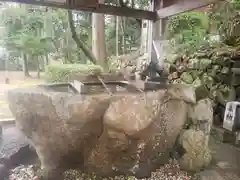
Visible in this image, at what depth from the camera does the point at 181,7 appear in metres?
2.98

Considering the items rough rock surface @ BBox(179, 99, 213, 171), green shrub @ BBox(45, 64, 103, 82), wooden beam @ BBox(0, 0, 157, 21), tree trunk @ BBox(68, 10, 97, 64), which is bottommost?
rough rock surface @ BBox(179, 99, 213, 171)

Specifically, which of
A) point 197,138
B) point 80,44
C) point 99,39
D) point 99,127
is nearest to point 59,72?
point 80,44

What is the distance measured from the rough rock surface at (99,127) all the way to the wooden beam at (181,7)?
119 cm

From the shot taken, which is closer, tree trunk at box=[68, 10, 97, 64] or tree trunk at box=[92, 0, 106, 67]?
tree trunk at box=[68, 10, 97, 64]

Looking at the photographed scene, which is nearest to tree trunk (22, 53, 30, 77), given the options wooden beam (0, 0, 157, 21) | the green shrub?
the green shrub

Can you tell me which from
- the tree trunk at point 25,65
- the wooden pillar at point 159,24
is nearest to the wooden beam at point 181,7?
the wooden pillar at point 159,24

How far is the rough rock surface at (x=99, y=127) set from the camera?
1.96 m

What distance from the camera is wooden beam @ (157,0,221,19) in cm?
268

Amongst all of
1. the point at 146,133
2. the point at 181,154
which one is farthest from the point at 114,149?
the point at 181,154

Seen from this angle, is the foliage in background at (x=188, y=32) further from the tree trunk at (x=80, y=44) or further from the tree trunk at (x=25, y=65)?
the tree trunk at (x=25, y=65)

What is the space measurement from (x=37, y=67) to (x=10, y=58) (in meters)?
0.58

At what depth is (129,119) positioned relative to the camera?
194 cm

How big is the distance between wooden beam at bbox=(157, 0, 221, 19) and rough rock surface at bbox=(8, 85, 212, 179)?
1188 mm

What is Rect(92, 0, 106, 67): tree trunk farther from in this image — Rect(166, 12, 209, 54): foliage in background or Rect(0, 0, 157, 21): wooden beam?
Rect(0, 0, 157, 21): wooden beam
